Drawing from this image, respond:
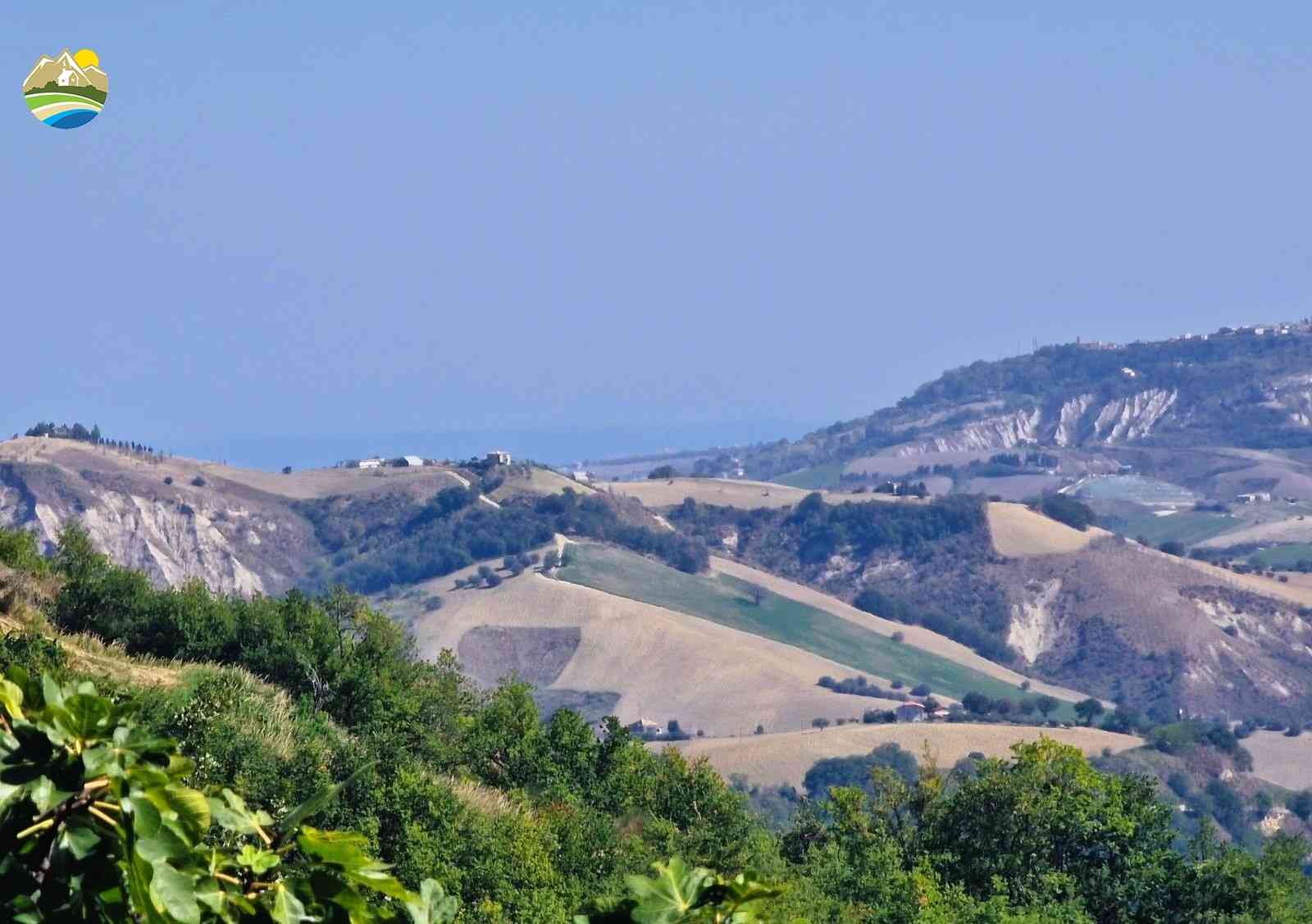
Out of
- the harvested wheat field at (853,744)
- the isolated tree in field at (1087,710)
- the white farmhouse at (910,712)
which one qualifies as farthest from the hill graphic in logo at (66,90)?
the isolated tree in field at (1087,710)

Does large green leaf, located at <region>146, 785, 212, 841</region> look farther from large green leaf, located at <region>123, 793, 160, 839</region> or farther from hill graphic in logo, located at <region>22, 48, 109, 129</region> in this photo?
hill graphic in logo, located at <region>22, 48, 109, 129</region>

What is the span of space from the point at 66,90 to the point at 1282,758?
163 metres

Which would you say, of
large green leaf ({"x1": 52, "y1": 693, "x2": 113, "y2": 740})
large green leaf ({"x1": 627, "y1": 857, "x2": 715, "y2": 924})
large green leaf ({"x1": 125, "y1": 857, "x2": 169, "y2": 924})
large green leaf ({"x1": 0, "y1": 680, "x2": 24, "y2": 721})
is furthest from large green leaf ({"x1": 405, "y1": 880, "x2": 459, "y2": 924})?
large green leaf ({"x1": 0, "y1": 680, "x2": 24, "y2": 721})

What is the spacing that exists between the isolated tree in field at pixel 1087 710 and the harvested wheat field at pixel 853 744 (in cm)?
3193

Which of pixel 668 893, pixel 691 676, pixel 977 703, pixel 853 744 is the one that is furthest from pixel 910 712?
pixel 668 893

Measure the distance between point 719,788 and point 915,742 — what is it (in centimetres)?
10105

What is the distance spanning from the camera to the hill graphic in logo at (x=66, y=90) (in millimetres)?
35219

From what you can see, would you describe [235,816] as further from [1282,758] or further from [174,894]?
[1282,758]

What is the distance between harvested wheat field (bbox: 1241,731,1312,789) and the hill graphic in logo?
147971mm

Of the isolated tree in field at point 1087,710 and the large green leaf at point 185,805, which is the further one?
the isolated tree in field at point 1087,710

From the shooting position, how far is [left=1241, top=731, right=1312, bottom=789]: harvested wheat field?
168 m

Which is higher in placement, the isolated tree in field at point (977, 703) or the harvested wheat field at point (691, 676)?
the harvested wheat field at point (691, 676)

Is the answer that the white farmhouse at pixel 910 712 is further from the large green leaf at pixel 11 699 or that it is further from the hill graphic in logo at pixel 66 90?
the large green leaf at pixel 11 699

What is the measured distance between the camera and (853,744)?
477 ft
